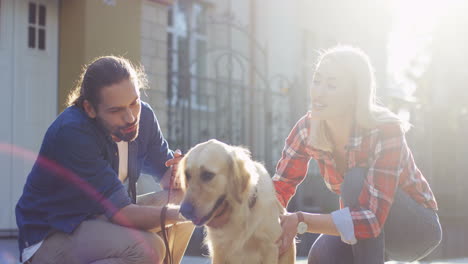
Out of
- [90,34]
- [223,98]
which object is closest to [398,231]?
[90,34]

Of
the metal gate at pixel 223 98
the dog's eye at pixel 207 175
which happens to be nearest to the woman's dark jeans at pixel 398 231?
the dog's eye at pixel 207 175

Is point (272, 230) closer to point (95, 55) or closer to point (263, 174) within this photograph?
point (263, 174)

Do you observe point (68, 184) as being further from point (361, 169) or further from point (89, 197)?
point (361, 169)

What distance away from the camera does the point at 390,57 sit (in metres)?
14.8

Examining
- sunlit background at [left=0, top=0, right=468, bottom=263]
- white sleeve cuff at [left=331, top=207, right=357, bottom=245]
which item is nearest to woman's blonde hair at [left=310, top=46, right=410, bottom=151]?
white sleeve cuff at [left=331, top=207, right=357, bottom=245]

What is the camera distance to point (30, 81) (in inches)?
222

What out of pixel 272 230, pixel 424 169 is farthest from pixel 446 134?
pixel 272 230

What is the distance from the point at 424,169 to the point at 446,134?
25.7 inches

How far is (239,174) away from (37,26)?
372cm

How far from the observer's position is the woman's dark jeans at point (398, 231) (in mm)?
2762

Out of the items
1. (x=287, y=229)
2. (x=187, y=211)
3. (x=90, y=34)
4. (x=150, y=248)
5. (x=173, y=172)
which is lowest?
(x=150, y=248)

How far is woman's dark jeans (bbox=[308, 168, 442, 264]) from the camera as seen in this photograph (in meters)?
2.76

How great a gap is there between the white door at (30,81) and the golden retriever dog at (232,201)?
10.5ft

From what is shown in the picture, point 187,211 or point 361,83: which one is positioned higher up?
point 361,83
